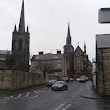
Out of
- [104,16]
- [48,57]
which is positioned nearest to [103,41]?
[104,16]

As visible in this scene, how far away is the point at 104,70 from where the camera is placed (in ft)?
91.9

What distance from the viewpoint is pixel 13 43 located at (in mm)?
103250

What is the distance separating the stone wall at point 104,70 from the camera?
90.6ft

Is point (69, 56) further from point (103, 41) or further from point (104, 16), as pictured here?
point (104, 16)

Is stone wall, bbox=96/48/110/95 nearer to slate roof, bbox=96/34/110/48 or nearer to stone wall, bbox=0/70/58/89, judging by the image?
slate roof, bbox=96/34/110/48

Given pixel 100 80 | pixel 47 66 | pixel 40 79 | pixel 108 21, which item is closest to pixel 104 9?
pixel 108 21

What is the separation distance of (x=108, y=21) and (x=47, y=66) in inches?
3632

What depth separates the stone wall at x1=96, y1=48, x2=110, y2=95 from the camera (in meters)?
27.6

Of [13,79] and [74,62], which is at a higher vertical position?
[74,62]

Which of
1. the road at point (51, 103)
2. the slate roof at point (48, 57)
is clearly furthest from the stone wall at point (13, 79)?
the slate roof at point (48, 57)

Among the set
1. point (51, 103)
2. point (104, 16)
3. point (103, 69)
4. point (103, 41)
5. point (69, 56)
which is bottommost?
point (51, 103)

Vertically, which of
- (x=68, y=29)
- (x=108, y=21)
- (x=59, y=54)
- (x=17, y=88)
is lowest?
(x=17, y=88)

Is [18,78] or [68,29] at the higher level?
[68,29]

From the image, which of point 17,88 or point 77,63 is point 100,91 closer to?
point 17,88
